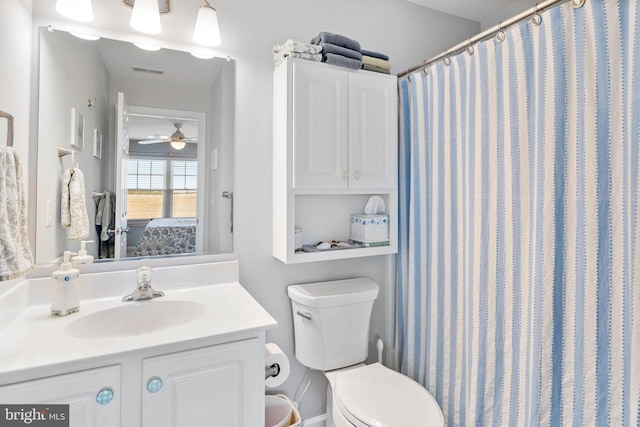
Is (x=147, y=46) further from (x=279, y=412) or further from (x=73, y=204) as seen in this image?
(x=279, y=412)

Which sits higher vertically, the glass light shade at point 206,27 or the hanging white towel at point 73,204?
the glass light shade at point 206,27

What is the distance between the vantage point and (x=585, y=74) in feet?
3.52

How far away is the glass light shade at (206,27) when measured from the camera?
1.43 m

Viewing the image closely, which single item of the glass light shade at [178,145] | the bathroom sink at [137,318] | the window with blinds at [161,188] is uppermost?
the glass light shade at [178,145]

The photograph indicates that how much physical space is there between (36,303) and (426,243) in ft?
5.49

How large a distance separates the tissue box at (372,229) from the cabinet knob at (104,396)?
3.96ft

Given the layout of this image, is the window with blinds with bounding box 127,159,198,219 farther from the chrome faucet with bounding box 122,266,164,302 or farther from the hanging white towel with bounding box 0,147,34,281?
the hanging white towel with bounding box 0,147,34,281

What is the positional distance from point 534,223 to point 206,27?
5.07 ft

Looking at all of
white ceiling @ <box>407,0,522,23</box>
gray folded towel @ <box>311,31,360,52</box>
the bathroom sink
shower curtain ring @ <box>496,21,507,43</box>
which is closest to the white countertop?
the bathroom sink

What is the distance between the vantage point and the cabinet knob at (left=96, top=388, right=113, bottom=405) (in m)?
0.90

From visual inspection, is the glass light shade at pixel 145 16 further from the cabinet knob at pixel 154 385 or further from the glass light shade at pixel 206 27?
the cabinet knob at pixel 154 385

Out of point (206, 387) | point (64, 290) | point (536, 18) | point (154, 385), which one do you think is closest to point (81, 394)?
point (154, 385)

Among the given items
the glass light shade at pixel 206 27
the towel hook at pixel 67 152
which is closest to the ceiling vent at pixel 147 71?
the glass light shade at pixel 206 27
